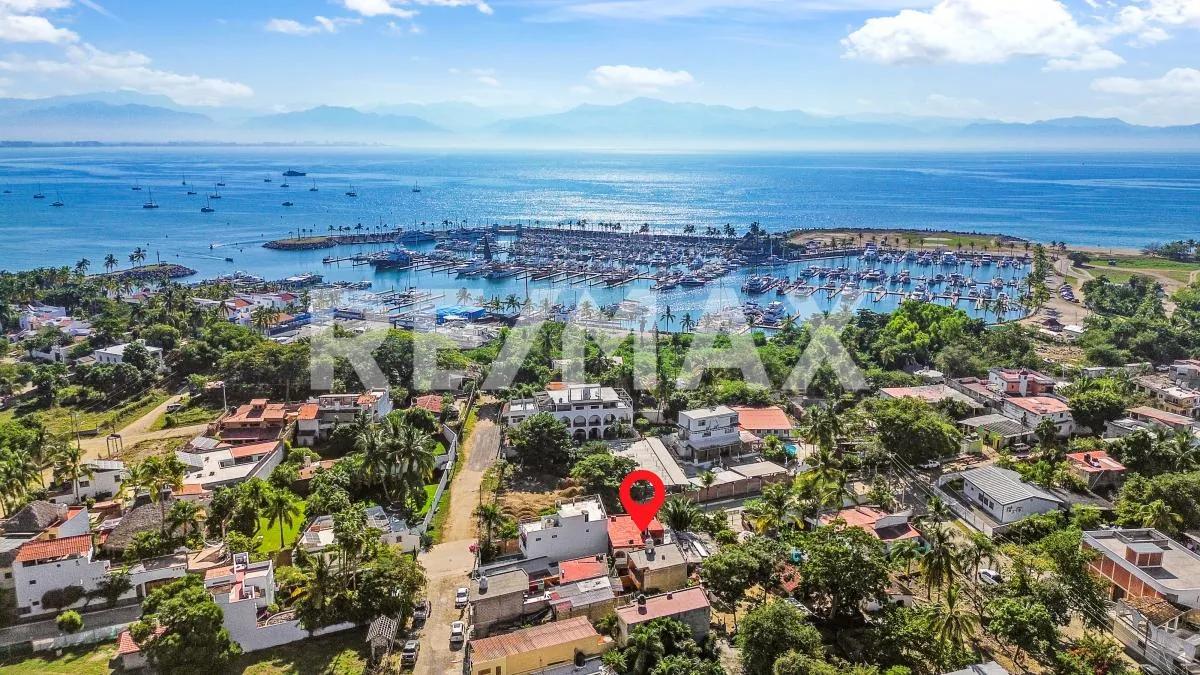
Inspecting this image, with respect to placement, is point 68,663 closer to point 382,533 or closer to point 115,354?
point 382,533

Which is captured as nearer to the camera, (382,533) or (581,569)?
(581,569)

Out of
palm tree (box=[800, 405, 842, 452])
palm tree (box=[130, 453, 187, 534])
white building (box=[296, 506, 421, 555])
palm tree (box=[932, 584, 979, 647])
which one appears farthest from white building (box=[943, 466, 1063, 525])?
palm tree (box=[130, 453, 187, 534])

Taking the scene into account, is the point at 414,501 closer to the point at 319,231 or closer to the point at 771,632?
the point at 771,632

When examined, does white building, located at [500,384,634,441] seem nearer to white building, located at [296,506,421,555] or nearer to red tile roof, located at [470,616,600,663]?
white building, located at [296,506,421,555]

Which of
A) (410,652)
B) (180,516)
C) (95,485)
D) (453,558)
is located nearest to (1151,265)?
(453,558)

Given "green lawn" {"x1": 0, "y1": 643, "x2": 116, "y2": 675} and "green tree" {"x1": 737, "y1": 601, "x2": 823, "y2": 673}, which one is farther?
"green lawn" {"x1": 0, "y1": 643, "x2": 116, "y2": 675}

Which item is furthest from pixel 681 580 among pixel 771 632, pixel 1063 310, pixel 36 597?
pixel 1063 310
